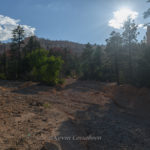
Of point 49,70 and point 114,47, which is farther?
point 114,47

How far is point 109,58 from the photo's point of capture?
2017 cm

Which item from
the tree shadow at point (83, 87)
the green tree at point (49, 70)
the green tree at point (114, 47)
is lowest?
the tree shadow at point (83, 87)

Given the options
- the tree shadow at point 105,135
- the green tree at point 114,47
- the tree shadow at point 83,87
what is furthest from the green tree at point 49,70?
the tree shadow at point 105,135

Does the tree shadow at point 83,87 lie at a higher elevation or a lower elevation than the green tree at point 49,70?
lower

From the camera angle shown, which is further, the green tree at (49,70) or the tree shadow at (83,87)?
the green tree at (49,70)

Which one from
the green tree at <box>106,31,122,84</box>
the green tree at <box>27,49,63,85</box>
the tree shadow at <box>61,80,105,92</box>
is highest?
the green tree at <box>106,31,122,84</box>

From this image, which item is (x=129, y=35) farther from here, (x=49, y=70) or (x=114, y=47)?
(x=49, y=70)

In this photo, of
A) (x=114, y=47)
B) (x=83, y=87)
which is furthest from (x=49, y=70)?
(x=114, y=47)

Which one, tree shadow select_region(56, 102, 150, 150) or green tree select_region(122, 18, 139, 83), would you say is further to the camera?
green tree select_region(122, 18, 139, 83)

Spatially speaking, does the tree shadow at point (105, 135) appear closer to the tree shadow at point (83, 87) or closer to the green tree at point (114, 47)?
the tree shadow at point (83, 87)

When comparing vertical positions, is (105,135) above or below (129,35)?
below

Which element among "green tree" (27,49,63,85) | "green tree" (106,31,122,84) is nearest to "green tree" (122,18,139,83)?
"green tree" (106,31,122,84)

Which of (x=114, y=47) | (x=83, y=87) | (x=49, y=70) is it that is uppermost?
(x=114, y=47)

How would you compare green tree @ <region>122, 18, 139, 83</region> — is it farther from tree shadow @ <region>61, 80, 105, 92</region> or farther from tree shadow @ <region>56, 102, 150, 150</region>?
tree shadow @ <region>56, 102, 150, 150</region>
